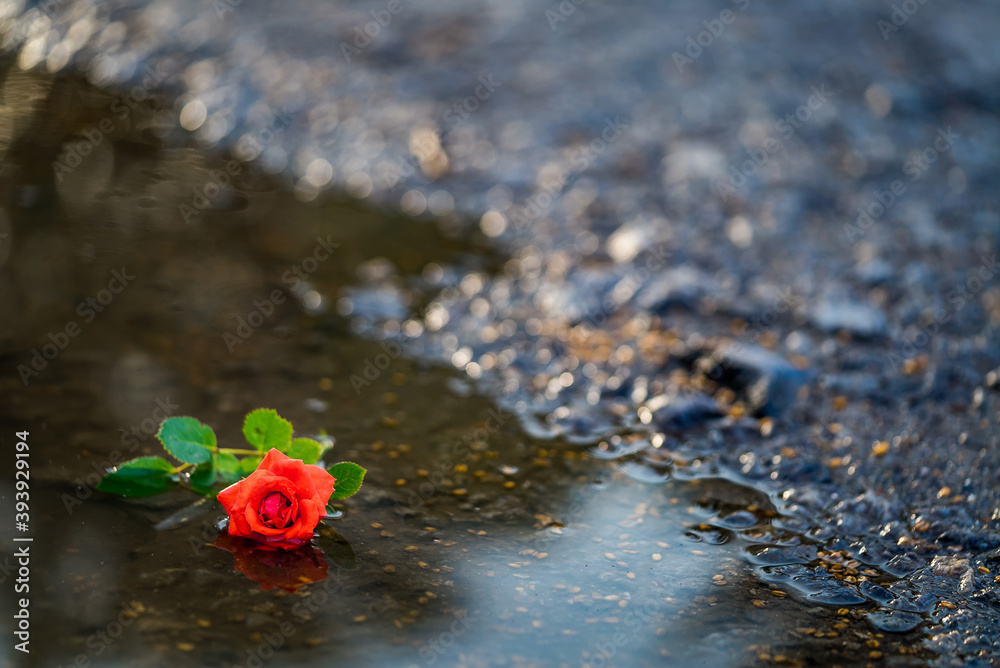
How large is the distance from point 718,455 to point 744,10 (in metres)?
4.81

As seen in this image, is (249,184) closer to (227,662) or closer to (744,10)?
(227,662)

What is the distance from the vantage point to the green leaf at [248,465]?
2.44 metres

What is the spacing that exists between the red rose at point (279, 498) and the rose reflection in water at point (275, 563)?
0.11 meters
